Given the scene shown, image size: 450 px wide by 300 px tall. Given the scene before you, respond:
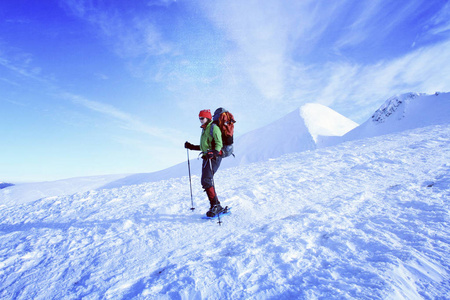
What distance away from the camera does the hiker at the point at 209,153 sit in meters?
5.22

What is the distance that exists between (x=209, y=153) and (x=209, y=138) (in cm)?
41

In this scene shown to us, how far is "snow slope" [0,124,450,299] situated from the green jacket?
171 centimetres

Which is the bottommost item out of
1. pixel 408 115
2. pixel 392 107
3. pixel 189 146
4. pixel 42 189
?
pixel 189 146

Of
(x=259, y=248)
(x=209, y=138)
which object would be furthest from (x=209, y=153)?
(x=259, y=248)

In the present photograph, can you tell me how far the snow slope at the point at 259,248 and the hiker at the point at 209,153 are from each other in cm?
46

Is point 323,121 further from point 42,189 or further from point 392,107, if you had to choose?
point 42,189

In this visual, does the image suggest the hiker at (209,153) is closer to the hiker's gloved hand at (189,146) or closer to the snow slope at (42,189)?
the hiker's gloved hand at (189,146)

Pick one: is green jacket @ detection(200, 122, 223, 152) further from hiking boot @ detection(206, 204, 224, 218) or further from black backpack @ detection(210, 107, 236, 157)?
hiking boot @ detection(206, 204, 224, 218)

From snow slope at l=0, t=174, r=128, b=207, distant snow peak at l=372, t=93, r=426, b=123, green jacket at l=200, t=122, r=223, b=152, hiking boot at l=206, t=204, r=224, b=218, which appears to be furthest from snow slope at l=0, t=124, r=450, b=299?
distant snow peak at l=372, t=93, r=426, b=123

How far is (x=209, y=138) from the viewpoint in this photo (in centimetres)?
542

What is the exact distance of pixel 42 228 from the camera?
613 centimetres

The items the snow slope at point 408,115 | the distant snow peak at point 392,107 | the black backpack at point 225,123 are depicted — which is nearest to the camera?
the black backpack at point 225,123

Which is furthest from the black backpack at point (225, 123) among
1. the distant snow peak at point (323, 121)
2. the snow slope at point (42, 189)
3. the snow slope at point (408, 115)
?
the distant snow peak at point (323, 121)

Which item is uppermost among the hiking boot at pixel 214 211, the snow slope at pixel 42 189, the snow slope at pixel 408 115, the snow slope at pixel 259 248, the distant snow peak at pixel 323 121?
the distant snow peak at pixel 323 121
